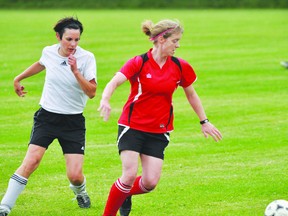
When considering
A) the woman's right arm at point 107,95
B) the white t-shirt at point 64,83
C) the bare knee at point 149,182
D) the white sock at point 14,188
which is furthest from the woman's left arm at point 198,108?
the white sock at point 14,188

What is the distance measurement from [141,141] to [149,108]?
378mm

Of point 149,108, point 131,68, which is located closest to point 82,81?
point 131,68

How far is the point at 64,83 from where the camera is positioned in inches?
389

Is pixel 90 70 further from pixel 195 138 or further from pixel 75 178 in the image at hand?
pixel 195 138

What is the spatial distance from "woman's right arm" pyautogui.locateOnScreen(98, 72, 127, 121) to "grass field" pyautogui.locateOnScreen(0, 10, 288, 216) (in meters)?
2.09

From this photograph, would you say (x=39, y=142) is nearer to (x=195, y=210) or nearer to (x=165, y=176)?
(x=195, y=210)

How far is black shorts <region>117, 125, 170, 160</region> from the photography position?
915cm

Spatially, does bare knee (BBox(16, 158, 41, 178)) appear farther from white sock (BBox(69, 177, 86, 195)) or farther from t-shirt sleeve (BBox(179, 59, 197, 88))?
t-shirt sleeve (BBox(179, 59, 197, 88))

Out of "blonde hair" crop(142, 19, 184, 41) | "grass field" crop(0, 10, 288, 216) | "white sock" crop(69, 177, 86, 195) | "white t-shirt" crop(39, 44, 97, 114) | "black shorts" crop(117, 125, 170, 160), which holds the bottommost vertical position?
"grass field" crop(0, 10, 288, 216)

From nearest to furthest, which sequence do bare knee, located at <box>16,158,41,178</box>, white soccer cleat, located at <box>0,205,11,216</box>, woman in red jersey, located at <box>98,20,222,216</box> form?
woman in red jersey, located at <box>98,20,222,216</box>, white soccer cleat, located at <box>0,205,11,216</box>, bare knee, located at <box>16,158,41,178</box>

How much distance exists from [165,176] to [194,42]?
20939 mm

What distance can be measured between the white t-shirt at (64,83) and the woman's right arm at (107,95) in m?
0.93

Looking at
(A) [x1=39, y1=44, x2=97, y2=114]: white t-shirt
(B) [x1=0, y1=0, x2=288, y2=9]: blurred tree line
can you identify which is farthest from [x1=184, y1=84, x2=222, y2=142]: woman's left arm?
(B) [x1=0, y1=0, x2=288, y2=9]: blurred tree line

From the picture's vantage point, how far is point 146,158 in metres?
9.29
